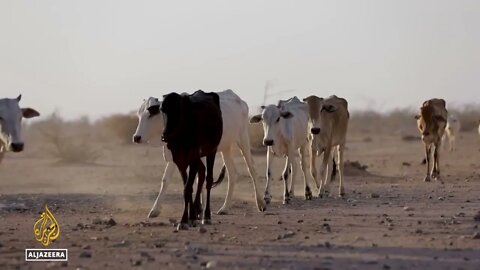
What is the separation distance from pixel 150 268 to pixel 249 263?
1053 mm

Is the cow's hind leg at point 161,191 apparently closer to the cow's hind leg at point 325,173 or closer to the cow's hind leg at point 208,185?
the cow's hind leg at point 208,185

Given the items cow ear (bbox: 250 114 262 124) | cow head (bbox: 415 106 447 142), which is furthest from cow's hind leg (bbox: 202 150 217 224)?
cow head (bbox: 415 106 447 142)

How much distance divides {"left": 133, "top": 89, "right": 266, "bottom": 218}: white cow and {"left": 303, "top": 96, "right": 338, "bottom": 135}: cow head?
2.84 metres

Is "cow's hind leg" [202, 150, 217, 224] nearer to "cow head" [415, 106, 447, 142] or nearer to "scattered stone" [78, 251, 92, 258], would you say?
"scattered stone" [78, 251, 92, 258]

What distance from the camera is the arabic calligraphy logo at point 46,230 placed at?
11.0 meters

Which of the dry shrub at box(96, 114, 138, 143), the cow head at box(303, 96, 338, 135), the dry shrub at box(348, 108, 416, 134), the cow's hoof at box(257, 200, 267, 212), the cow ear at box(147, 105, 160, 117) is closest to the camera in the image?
the cow ear at box(147, 105, 160, 117)

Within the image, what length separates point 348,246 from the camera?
398 inches

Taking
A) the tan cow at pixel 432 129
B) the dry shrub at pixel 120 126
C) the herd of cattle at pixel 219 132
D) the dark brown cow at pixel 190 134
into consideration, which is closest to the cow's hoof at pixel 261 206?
the herd of cattle at pixel 219 132

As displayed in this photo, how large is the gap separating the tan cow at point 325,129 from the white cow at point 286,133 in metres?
0.27

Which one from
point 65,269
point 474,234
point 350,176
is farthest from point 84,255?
point 350,176

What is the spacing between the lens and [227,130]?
46.0 ft

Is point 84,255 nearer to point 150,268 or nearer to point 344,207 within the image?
point 150,268

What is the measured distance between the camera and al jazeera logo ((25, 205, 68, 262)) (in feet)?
31.5

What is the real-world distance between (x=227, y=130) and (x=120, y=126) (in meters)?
39.2
